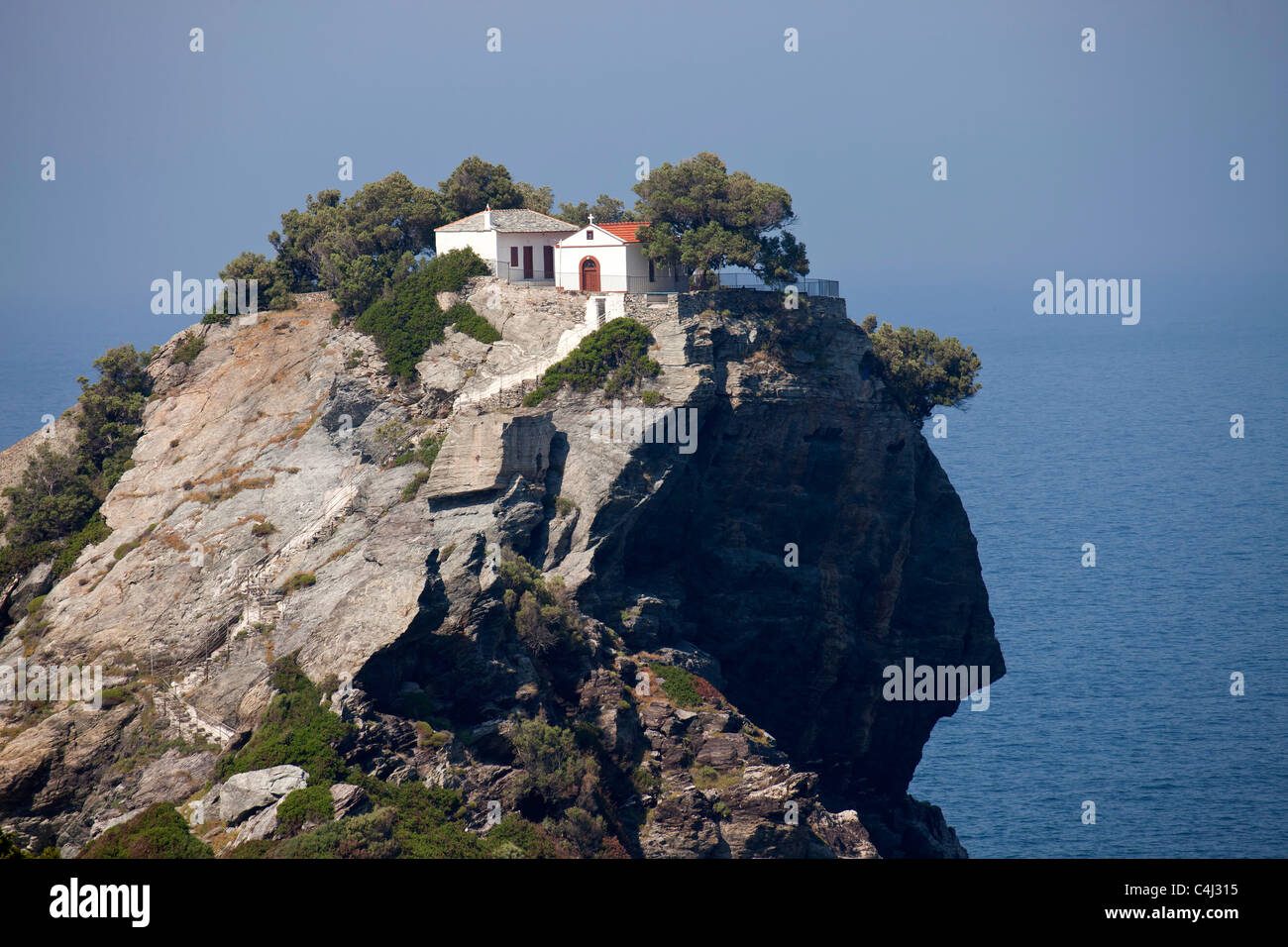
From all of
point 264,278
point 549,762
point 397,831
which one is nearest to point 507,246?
point 264,278

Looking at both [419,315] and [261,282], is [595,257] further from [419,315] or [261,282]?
[261,282]

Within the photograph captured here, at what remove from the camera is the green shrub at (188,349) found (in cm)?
8881

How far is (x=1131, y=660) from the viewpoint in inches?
5172

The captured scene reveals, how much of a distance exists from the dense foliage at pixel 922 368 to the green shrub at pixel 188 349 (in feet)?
128

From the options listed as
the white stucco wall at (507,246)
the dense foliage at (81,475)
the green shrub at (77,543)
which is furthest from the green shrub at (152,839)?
the white stucco wall at (507,246)

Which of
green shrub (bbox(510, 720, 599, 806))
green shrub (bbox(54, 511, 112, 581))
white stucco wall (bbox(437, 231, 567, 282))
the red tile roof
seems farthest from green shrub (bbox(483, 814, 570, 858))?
white stucco wall (bbox(437, 231, 567, 282))

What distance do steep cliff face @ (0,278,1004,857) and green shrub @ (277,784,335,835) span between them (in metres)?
3.81

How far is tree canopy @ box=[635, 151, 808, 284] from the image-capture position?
262ft

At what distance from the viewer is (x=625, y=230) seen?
8225 centimetres

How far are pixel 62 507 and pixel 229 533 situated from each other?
41.3ft

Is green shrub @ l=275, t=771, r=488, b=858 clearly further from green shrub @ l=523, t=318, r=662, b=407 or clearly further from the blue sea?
the blue sea

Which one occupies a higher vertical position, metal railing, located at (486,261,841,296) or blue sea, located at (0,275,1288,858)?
metal railing, located at (486,261,841,296)

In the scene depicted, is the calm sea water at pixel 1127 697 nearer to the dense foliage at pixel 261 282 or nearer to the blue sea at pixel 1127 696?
the blue sea at pixel 1127 696
